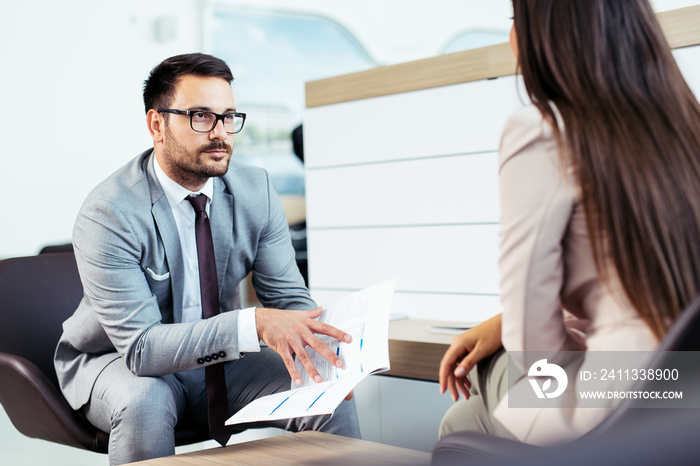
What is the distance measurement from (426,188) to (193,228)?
118 centimetres

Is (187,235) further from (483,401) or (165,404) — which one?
(483,401)

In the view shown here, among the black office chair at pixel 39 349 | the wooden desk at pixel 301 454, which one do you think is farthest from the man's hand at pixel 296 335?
the black office chair at pixel 39 349

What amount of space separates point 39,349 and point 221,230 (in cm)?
61

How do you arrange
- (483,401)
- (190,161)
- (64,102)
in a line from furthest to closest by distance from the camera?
(64,102) < (190,161) < (483,401)

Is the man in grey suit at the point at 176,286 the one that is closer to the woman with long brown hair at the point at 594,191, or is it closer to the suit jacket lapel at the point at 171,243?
the suit jacket lapel at the point at 171,243

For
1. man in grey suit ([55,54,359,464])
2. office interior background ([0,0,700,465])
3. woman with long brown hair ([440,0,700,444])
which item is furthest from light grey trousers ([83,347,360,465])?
office interior background ([0,0,700,465])

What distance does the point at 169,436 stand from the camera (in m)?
1.60

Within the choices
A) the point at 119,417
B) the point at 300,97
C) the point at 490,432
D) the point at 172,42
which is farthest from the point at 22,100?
the point at 490,432

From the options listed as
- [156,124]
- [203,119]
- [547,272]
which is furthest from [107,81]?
[547,272]

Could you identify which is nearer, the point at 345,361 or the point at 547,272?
the point at 547,272

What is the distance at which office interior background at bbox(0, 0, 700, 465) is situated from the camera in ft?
14.1

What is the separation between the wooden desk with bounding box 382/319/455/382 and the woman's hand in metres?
1.08

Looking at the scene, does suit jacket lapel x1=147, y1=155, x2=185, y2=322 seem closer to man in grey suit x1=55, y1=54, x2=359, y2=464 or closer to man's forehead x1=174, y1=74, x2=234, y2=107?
man in grey suit x1=55, y1=54, x2=359, y2=464

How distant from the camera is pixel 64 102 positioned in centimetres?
450
